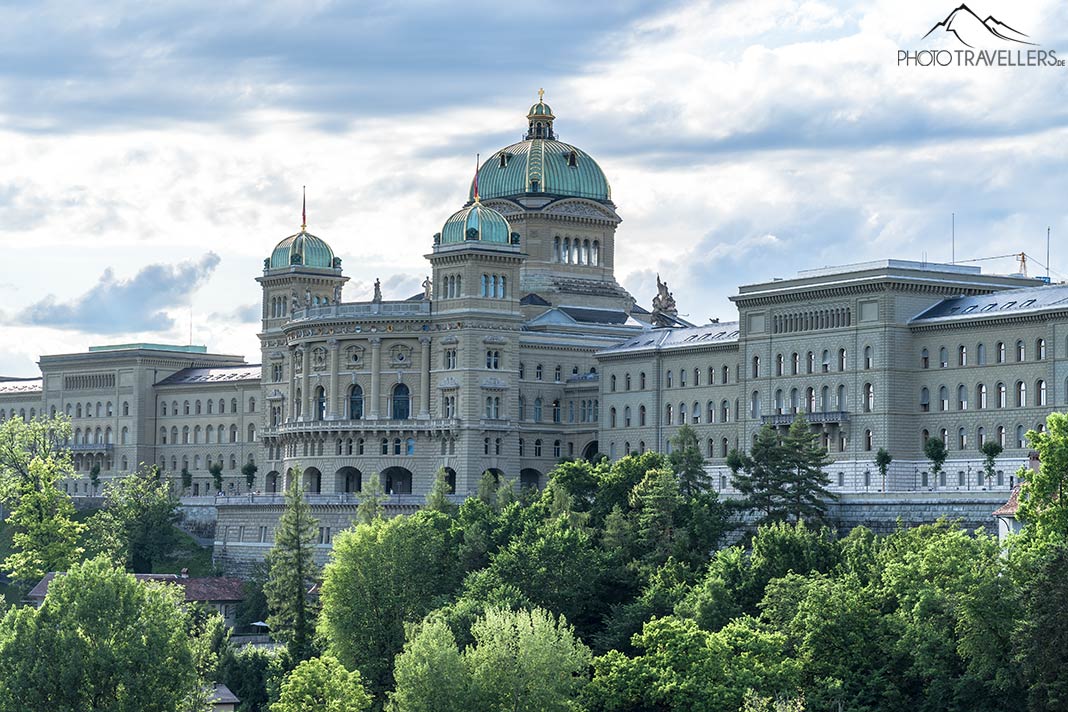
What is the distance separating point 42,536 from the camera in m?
186

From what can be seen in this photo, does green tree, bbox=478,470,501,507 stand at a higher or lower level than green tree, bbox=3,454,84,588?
higher

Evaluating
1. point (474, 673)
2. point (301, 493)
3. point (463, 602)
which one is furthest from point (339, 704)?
point (301, 493)

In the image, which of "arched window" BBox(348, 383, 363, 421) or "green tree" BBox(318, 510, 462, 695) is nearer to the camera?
"green tree" BBox(318, 510, 462, 695)

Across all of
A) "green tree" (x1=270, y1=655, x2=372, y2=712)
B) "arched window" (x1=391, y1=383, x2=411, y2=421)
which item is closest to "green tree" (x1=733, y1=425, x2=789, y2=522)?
"green tree" (x1=270, y1=655, x2=372, y2=712)

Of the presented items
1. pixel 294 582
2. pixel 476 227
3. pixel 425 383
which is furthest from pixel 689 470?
pixel 476 227

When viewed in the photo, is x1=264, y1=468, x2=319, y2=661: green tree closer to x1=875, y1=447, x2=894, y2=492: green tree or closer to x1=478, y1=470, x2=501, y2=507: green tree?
x1=478, y1=470, x2=501, y2=507: green tree

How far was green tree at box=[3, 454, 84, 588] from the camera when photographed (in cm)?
18262

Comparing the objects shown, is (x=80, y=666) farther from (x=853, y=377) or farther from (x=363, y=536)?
(x=853, y=377)

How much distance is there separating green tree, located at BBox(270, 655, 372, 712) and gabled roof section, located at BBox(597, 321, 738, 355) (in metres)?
66.7

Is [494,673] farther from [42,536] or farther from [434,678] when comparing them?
[42,536]

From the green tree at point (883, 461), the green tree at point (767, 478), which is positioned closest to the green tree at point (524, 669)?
the green tree at point (767, 478)

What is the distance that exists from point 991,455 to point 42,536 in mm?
72404

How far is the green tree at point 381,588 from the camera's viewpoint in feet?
457

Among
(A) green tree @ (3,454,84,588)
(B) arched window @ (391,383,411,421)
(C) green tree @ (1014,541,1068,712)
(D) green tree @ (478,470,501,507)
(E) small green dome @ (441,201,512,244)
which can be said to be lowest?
(C) green tree @ (1014,541,1068,712)
